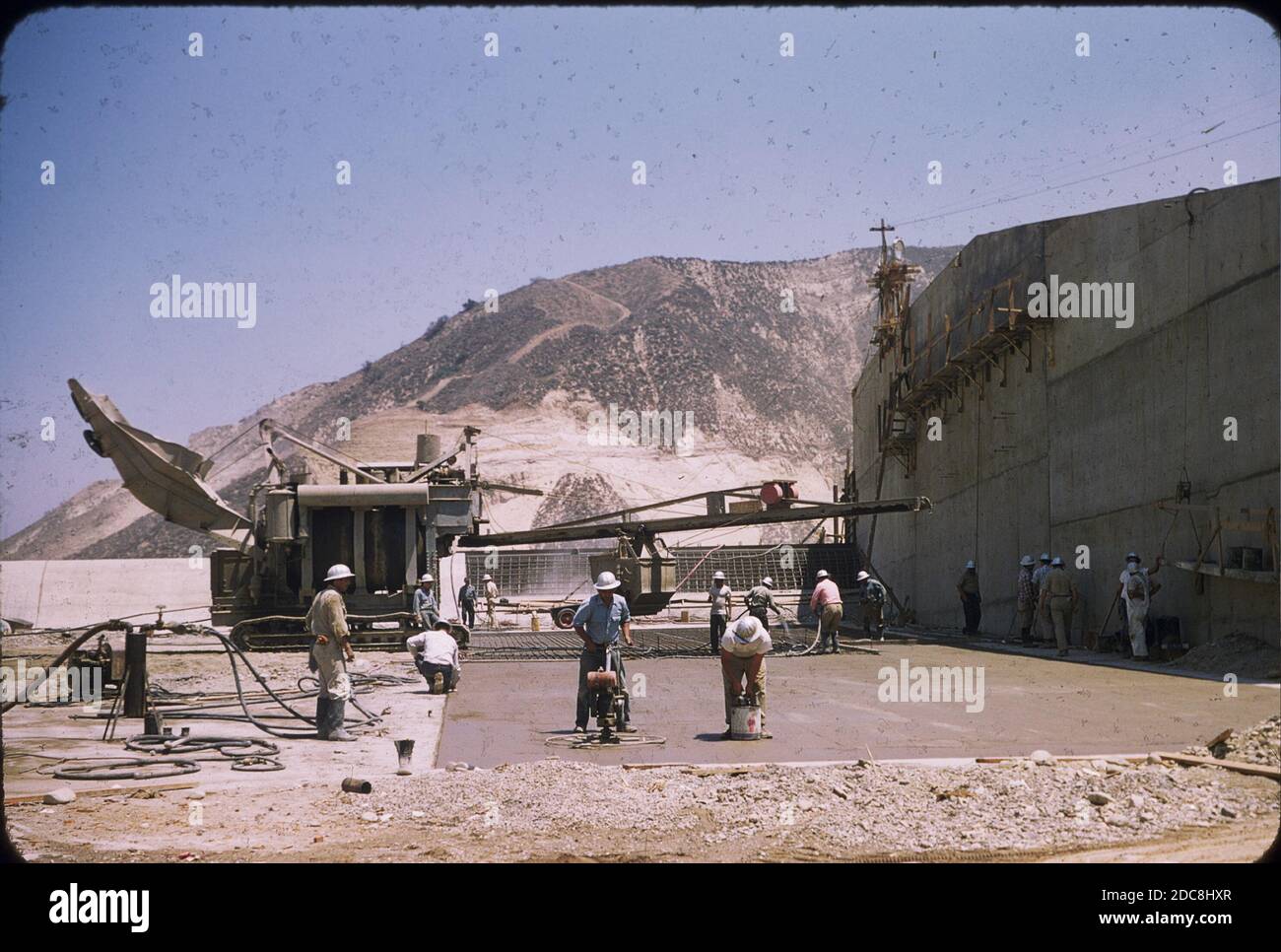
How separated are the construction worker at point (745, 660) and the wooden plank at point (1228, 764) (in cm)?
410

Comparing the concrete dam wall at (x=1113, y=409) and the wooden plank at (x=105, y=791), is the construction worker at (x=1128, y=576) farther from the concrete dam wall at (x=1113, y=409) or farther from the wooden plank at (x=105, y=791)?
the wooden plank at (x=105, y=791)

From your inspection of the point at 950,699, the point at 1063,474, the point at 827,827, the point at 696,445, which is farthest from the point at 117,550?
the point at 827,827

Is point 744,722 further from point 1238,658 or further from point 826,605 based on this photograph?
point 826,605

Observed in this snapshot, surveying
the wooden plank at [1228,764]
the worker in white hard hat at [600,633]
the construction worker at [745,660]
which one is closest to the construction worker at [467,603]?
the worker in white hard hat at [600,633]

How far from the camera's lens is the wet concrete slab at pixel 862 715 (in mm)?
12602

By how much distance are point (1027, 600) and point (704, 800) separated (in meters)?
19.5

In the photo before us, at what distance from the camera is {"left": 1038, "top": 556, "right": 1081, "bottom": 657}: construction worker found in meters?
24.4

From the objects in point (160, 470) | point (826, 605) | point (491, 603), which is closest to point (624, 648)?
point (826, 605)

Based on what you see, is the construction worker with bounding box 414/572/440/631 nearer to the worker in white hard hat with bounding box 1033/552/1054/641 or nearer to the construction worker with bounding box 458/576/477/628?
the construction worker with bounding box 458/576/477/628

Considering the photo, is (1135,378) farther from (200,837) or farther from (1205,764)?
(200,837)

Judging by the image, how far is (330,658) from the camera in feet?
46.3

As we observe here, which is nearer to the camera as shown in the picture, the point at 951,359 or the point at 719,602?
the point at 719,602

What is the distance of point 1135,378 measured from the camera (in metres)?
24.0
